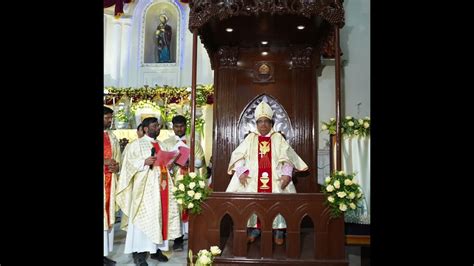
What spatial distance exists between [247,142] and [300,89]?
1536 millimetres

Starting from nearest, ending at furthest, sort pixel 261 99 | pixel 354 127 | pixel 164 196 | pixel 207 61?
pixel 164 196 → pixel 354 127 → pixel 261 99 → pixel 207 61

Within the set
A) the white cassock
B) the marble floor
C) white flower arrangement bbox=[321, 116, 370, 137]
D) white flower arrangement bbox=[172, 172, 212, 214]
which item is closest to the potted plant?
the marble floor

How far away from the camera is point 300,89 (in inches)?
268

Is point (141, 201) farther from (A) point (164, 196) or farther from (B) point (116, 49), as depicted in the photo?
(B) point (116, 49)

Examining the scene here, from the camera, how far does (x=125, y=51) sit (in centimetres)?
1005

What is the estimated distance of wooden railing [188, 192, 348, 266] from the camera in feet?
15.4

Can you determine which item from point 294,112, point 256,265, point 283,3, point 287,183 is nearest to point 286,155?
point 287,183

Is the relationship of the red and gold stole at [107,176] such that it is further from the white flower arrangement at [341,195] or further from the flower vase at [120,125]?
the flower vase at [120,125]

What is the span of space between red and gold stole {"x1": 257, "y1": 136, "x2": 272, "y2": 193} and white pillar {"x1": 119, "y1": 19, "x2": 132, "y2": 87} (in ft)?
16.8

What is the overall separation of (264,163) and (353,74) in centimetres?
309

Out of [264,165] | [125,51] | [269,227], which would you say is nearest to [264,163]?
[264,165]

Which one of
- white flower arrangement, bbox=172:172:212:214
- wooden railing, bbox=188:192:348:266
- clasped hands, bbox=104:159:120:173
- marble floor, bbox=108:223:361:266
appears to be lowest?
marble floor, bbox=108:223:361:266

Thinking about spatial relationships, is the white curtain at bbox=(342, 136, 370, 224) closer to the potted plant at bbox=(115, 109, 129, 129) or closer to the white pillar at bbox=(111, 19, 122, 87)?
the potted plant at bbox=(115, 109, 129, 129)

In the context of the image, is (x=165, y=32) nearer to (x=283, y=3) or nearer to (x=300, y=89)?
(x=300, y=89)
